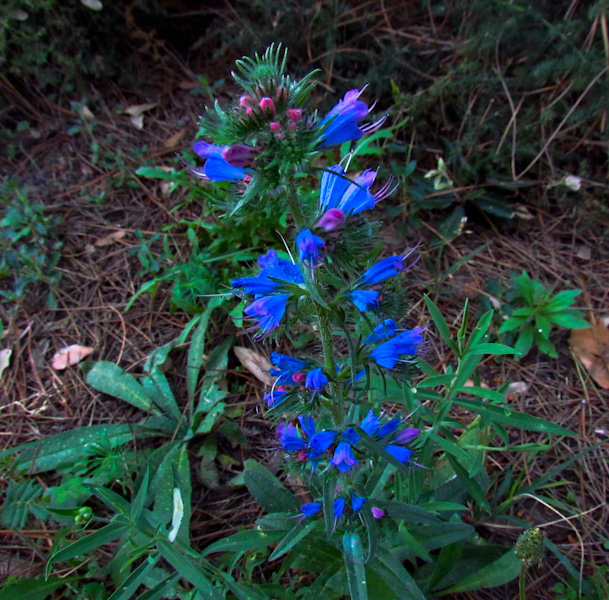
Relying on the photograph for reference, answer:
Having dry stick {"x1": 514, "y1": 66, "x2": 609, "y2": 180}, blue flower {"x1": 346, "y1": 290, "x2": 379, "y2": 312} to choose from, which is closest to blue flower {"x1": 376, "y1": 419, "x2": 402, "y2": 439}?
blue flower {"x1": 346, "y1": 290, "x2": 379, "y2": 312}

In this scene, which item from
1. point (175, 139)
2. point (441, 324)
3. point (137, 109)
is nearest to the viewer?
point (441, 324)

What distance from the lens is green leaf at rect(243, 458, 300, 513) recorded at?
2266mm

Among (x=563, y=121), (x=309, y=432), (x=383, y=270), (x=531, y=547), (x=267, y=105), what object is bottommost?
(x=531, y=547)

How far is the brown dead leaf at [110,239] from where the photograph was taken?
3557mm

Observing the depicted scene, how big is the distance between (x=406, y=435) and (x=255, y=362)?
1.28 meters

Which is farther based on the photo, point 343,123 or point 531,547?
point 531,547

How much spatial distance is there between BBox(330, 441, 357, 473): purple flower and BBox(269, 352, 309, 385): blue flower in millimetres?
288

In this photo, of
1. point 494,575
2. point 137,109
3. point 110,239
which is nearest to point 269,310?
point 494,575

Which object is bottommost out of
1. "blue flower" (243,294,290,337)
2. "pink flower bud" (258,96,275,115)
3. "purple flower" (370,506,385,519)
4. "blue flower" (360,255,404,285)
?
"purple flower" (370,506,385,519)

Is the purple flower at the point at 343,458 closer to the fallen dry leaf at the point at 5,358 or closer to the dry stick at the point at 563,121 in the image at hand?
the fallen dry leaf at the point at 5,358

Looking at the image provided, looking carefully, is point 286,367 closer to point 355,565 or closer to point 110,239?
point 355,565

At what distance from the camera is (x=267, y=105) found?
1.35 m

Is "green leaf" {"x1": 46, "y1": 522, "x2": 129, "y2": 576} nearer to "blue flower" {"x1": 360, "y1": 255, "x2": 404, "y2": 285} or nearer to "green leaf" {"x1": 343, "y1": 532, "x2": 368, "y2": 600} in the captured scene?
"green leaf" {"x1": 343, "y1": 532, "x2": 368, "y2": 600}

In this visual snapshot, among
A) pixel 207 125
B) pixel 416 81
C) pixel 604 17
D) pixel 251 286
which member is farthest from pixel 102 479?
pixel 604 17
